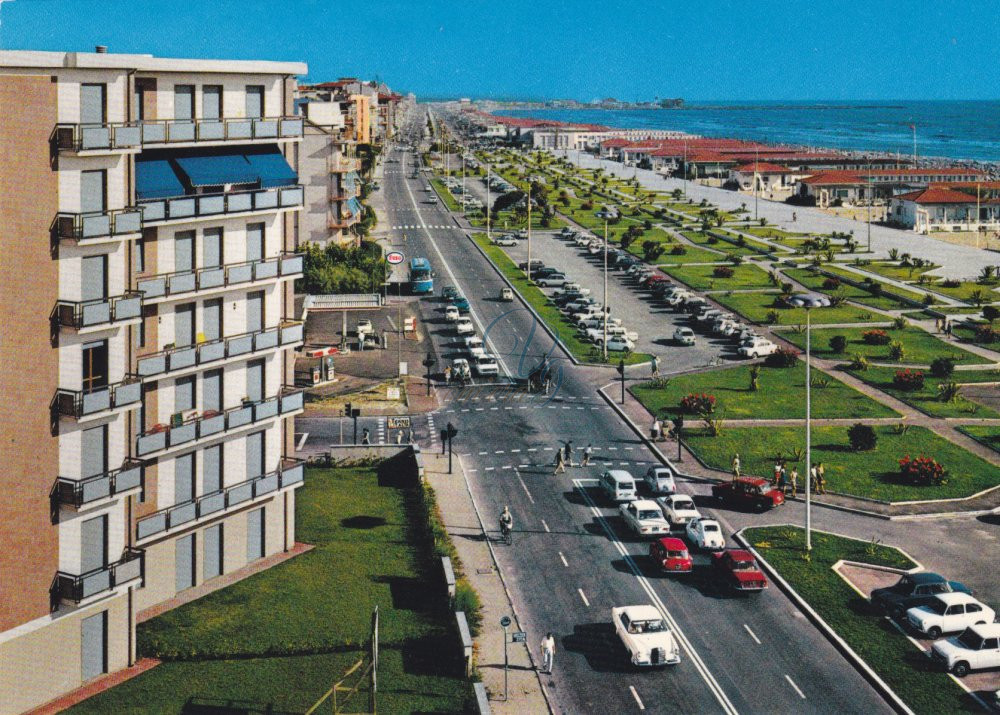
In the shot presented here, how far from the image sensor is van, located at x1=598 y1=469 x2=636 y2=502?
61.3m

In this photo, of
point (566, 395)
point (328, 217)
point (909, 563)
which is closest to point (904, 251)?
point (328, 217)

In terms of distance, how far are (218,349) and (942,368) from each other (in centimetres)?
5723

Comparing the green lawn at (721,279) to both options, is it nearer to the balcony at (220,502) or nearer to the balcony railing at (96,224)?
the balcony at (220,502)

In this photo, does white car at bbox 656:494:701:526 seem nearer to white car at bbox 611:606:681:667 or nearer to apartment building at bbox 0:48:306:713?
white car at bbox 611:606:681:667

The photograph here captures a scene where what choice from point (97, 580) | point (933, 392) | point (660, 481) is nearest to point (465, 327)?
point (933, 392)

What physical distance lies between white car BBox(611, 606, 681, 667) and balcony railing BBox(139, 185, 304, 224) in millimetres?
20658

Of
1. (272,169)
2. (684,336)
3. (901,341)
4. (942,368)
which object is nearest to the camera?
(272,169)

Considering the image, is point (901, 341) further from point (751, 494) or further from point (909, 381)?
point (751, 494)

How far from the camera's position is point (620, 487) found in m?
61.3

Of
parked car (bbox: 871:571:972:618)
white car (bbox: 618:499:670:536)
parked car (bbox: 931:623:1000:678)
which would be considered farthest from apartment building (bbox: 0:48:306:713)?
parked car (bbox: 931:623:1000:678)

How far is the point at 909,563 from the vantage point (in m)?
53.8

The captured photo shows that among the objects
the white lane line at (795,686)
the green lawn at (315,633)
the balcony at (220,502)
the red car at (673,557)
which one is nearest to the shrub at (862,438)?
the red car at (673,557)

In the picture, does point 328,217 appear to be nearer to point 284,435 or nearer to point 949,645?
point 284,435

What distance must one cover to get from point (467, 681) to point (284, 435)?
15864 mm
